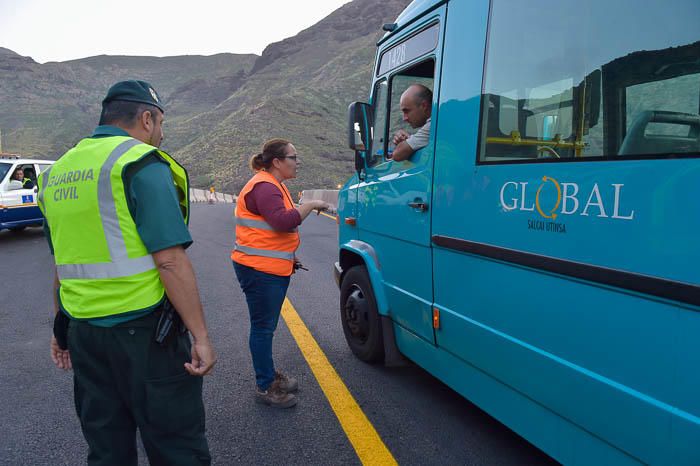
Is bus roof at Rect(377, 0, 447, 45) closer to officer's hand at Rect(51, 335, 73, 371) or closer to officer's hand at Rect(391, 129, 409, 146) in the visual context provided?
officer's hand at Rect(391, 129, 409, 146)

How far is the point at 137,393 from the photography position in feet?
5.99

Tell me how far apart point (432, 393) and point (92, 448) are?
89.3 inches

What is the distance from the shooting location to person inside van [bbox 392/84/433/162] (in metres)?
3.15

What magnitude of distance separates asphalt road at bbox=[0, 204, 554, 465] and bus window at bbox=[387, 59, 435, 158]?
172 centimetres

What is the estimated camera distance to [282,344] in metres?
4.54

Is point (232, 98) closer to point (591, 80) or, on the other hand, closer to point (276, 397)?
point (276, 397)

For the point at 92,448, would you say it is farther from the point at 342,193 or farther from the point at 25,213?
the point at 25,213

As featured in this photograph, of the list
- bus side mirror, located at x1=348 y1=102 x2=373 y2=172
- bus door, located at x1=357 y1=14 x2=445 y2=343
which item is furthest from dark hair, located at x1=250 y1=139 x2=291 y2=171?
bus door, located at x1=357 y1=14 x2=445 y2=343

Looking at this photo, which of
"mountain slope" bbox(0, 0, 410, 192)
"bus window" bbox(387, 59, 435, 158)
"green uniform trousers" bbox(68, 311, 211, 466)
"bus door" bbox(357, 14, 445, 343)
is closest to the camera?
"green uniform trousers" bbox(68, 311, 211, 466)

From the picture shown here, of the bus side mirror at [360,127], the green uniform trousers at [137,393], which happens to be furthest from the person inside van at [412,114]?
the green uniform trousers at [137,393]

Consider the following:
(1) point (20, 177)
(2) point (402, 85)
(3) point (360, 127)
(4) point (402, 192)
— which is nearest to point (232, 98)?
(1) point (20, 177)

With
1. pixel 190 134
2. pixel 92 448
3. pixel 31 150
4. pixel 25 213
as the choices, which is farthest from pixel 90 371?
pixel 31 150

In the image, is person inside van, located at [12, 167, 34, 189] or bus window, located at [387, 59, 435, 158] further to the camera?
person inside van, located at [12, 167, 34, 189]

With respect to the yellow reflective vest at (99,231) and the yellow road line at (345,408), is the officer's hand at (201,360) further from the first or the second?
the yellow road line at (345,408)
